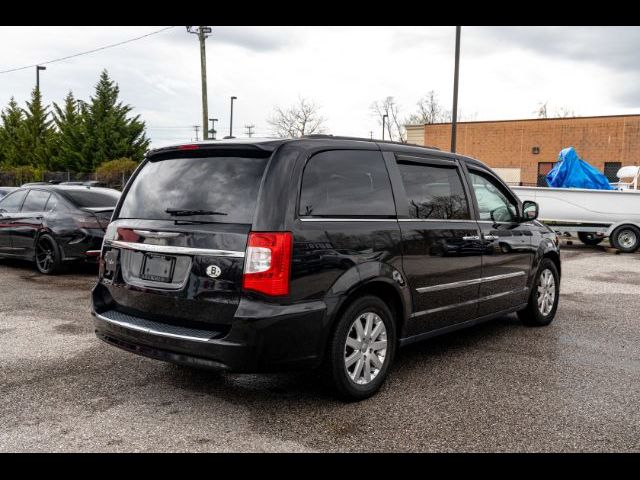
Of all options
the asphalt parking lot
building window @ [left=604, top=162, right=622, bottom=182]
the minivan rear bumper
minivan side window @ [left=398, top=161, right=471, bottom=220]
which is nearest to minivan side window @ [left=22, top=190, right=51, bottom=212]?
the asphalt parking lot

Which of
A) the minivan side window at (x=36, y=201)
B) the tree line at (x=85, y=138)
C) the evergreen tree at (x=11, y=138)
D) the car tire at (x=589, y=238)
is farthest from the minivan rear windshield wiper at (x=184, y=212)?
the evergreen tree at (x=11, y=138)

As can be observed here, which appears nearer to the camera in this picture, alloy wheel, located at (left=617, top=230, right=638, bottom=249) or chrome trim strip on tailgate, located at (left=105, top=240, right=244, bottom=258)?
chrome trim strip on tailgate, located at (left=105, top=240, right=244, bottom=258)

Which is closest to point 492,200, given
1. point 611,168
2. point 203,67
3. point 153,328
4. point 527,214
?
point 527,214

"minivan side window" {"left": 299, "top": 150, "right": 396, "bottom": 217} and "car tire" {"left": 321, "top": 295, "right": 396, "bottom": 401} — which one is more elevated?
"minivan side window" {"left": 299, "top": 150, "right": 396, "bottom": 217}

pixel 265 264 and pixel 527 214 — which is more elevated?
pixel 527 214

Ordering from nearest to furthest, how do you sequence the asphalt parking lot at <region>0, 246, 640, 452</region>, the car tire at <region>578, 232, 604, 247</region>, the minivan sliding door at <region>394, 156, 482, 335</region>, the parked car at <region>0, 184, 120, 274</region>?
the asphalt parking lot at <region>0, 246, 640, 452</region>
the minivan sliding door at <region>394, 156, 482, 335</region>
the parked car at <region>0, 184, 120, 274</region>
the car tire at <region>578, 232, 604, 247</region>

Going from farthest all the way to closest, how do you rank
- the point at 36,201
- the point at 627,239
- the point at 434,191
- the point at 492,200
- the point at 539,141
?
1. the point at 539,141
2. the point at 627,239
3. the point at 36,201
4. the point at 492,200
5. the point at 434,191

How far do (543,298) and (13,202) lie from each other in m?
8.93

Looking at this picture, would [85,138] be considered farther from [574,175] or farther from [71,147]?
[574,175]

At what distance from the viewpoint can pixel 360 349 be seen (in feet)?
13.8

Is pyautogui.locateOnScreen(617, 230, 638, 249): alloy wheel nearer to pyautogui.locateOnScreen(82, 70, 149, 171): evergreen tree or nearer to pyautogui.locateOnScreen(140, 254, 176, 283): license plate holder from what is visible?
pyautogui.locateOnScreen(140, 254, 176, 283): license plate holder

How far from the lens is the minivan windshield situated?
3812mm

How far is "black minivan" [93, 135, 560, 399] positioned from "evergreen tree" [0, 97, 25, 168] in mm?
51389
